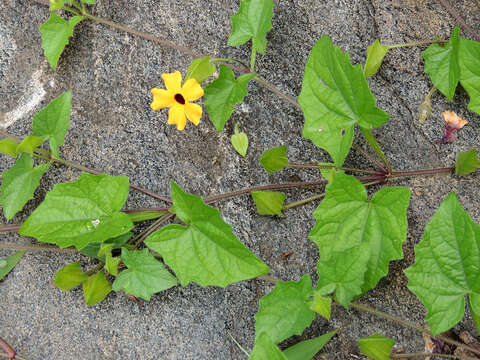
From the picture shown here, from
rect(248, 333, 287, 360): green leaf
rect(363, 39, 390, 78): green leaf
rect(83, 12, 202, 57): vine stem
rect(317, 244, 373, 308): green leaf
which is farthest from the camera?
rect(83, 12, 202, 57): vine stem

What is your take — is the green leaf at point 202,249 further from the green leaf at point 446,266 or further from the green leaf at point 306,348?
the green leaf at point 446,266

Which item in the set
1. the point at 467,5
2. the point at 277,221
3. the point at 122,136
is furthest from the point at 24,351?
the point at 467,5

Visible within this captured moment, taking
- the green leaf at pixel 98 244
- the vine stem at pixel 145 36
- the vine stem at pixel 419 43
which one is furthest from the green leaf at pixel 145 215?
the vine stem at pixel 419 43

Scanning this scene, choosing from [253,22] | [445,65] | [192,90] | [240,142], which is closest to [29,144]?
[192,90]

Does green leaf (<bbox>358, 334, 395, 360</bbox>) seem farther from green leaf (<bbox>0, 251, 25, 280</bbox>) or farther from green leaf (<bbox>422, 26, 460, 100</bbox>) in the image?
green leaf (<bbox>0, 251, 25, 280</bbox>)

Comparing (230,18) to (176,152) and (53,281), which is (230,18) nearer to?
(176,152)

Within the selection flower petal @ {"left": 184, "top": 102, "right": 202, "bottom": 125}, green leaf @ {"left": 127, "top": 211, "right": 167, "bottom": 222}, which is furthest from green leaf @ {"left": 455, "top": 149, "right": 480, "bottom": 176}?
green leaf @ {"left": 127, "top": 211, "right": 167, "bottom": 222}
